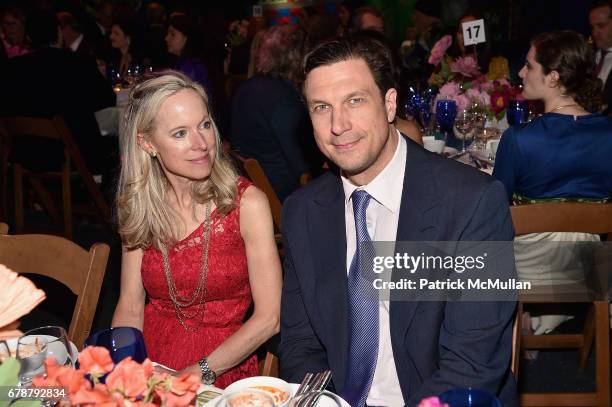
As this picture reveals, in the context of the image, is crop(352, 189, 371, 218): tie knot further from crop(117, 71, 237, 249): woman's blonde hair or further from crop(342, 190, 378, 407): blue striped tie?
crop(117, 71, 237, 249): woman's blonde hair

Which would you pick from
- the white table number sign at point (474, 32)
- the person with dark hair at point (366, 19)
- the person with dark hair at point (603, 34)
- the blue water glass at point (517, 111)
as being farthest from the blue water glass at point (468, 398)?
the person with dark hair at point (366, 19)

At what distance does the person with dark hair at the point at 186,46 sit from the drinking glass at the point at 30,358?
4676mm

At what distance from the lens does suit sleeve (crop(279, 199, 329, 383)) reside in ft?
5.93

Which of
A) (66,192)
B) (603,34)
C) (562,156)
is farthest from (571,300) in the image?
(66,192)

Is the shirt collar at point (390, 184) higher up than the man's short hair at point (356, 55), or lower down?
lower down

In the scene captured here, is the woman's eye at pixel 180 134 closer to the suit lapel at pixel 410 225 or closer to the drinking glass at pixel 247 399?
the suit lapel at pixel 410 225

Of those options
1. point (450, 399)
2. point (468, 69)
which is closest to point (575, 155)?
point (468, 69)

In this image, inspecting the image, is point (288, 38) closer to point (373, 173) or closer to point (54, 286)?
point (54, 286)

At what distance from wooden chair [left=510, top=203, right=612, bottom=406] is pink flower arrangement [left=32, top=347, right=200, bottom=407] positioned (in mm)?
1292

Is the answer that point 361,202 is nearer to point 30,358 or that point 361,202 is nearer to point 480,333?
point 480,333

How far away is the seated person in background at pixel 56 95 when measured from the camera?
17.0ft

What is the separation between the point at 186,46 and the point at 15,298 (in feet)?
18.2

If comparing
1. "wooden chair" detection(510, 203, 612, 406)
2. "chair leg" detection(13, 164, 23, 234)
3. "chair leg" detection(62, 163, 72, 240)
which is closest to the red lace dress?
"wooden chair" detection(510, 203, 612, 406)

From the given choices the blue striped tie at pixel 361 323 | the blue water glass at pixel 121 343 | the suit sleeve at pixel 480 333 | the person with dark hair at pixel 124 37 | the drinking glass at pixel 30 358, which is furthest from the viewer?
the person with dark hair at pixel 124 37
